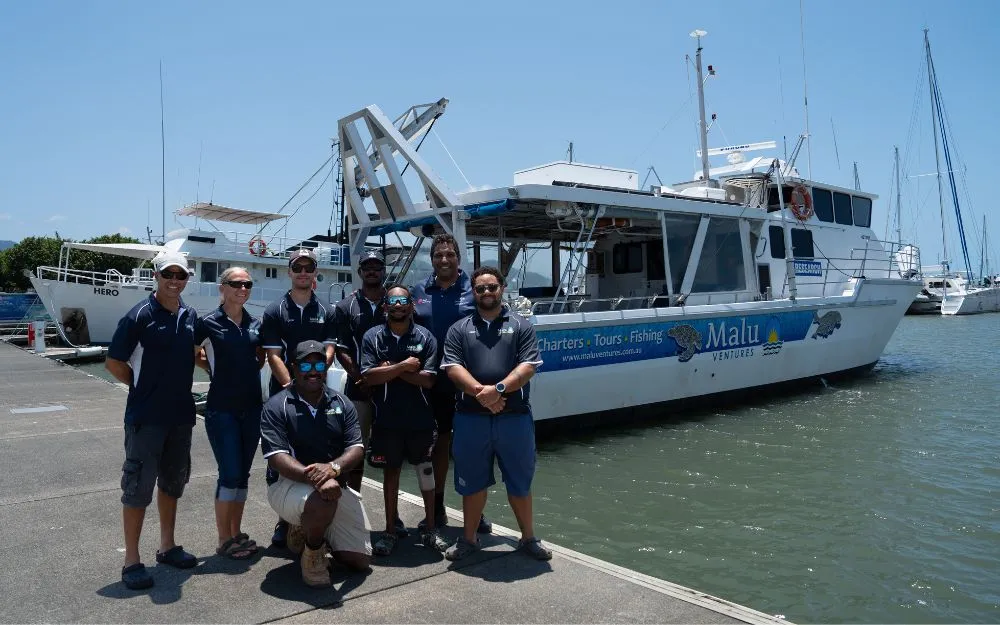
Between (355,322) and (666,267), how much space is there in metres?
6.54

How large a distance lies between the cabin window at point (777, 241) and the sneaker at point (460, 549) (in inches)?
377

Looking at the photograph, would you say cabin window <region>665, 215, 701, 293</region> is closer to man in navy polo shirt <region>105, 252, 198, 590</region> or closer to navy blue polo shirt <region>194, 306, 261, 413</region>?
navy blue polo shirt <region>194, 306, 261, 413</region>

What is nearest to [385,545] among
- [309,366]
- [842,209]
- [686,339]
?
[309,366]

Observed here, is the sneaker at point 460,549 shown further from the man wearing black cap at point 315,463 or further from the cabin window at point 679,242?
the cabin window at point 679,242

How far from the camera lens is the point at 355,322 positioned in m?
4.98

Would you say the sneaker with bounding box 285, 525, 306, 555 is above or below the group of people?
below

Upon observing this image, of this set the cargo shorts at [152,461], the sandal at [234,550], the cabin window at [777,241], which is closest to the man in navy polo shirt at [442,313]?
the sandal at [234,550]

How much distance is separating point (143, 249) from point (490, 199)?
854 inches

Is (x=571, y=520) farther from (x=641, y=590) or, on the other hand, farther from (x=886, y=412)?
(x=886, y=412)

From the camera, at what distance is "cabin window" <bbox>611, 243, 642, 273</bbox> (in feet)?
42.5

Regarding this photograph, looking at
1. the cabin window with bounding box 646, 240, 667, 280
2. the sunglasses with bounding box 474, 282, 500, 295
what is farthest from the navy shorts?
the cabin window with bounding box 646, 240, 667, 280

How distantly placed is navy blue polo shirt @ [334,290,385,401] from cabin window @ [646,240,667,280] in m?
8.57

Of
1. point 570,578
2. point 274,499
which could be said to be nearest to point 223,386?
point 274,499

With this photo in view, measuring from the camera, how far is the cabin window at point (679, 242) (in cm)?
1057
